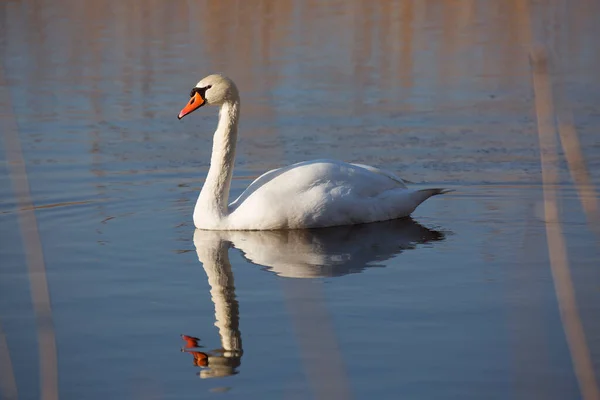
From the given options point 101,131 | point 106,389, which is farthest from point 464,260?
point 101,131

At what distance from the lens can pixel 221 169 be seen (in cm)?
800

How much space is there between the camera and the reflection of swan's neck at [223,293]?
5184 mm

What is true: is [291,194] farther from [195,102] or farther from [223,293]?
[223,293]

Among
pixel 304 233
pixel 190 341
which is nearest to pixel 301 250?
pixel 304 233

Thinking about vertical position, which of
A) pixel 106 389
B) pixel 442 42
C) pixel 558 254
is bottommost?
pixel 106 389

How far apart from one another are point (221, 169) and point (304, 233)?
0.80 meters

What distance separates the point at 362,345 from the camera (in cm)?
500

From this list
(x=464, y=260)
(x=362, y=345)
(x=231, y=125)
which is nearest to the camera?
(x=362, y=345)

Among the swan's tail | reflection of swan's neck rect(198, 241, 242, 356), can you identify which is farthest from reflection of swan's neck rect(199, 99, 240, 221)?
the swan's tail

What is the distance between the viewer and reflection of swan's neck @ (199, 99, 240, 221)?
776 centimetres

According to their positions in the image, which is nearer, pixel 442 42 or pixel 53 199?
pixel 53 199

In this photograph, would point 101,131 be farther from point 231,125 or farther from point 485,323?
point 485,323

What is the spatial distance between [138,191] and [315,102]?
3839mm

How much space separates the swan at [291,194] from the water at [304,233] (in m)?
0.14
